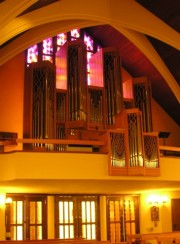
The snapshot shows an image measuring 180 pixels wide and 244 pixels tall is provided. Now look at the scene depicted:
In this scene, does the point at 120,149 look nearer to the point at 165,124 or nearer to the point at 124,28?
the point at 124,28

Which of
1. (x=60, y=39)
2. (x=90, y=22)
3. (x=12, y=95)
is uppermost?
(x=60, y=39)

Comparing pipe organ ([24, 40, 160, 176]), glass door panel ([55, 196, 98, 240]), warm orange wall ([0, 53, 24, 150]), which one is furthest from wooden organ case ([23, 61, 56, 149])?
glass door panel ([55, 196, 98, 240])

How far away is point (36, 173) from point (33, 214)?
401 centimetres

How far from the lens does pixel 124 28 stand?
13016 millimetres

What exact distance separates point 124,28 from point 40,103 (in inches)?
132

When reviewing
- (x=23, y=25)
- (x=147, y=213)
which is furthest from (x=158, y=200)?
(x=23, y=25)

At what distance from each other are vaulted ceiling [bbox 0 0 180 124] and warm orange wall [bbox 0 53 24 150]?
0.82m

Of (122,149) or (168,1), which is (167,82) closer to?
(168,1)

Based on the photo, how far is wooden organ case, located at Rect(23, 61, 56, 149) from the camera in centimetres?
1219

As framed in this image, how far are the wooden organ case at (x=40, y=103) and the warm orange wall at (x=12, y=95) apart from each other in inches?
13.3

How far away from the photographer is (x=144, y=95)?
46.7 ft

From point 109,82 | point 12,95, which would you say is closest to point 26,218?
point 12,95

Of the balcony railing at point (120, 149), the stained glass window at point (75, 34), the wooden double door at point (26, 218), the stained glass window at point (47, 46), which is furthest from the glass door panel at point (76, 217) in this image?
the stained glass window at point (75, 34)

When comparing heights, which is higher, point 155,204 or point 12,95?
point 12,95
